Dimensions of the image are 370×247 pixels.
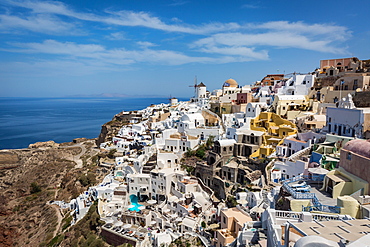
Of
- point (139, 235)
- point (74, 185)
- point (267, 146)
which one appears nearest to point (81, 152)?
point (74, 185)

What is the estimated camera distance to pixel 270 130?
1025 inches

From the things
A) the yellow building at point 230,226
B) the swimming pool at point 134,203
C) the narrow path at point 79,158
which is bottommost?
the narrow path at point 79,158

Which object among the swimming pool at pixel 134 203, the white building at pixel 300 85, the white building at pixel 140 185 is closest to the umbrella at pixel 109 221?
the swimming pool at pixel 134 203

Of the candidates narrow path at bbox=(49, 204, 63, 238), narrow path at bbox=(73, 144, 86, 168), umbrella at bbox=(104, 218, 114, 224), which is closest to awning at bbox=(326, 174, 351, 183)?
umbrella at bbox=(104, 218, 114, 224)

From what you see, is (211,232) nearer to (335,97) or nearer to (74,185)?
(335,97)

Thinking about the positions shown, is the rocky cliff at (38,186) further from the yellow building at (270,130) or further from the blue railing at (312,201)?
the blue railing at (312,201)

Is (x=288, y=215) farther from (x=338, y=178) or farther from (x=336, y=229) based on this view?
(x=338, y=178)

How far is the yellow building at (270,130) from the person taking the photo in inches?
925

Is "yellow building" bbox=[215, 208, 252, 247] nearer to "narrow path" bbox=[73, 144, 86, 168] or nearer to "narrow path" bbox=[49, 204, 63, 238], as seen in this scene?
"narrow path" bbox=[49, 204, 63, 238]

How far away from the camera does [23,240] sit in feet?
94.5

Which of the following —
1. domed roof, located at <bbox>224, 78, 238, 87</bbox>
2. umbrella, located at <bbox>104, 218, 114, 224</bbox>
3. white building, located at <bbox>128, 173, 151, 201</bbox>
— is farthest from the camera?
domed roof, located at <bbox>224, 78, 238, 87</bbox>

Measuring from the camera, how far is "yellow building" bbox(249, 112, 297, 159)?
23500 millimetres

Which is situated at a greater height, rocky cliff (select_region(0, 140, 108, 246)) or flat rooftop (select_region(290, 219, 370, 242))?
flat rooftop (select_region(290, 219, 370, 242))

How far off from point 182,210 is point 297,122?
48.4 ft
